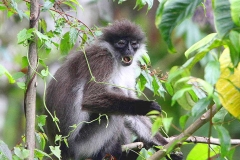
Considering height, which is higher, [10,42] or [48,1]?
[48,1]

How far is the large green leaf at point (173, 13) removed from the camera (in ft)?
6.21

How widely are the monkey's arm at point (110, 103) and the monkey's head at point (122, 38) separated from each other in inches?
25.6

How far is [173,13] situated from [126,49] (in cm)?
360

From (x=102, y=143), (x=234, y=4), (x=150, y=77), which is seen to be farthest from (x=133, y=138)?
(x=234, y=4)

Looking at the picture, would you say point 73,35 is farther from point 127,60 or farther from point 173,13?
point 173,13

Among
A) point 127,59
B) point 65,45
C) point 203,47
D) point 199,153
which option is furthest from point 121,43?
point 203,47

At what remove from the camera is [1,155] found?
284 cm

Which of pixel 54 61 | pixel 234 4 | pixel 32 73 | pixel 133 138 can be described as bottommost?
pixel 133 138

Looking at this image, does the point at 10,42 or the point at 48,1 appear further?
the point at 10,42

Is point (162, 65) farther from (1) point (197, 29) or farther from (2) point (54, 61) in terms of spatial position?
(2) point (54, 61)

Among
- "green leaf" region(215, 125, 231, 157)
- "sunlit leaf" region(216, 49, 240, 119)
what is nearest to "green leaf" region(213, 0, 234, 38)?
"sunlit leaf" region(216, 49, 240, 119)

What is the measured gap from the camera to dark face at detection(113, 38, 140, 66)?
17.8ft

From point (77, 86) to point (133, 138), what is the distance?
980mm

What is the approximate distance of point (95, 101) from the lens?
4.94 m
